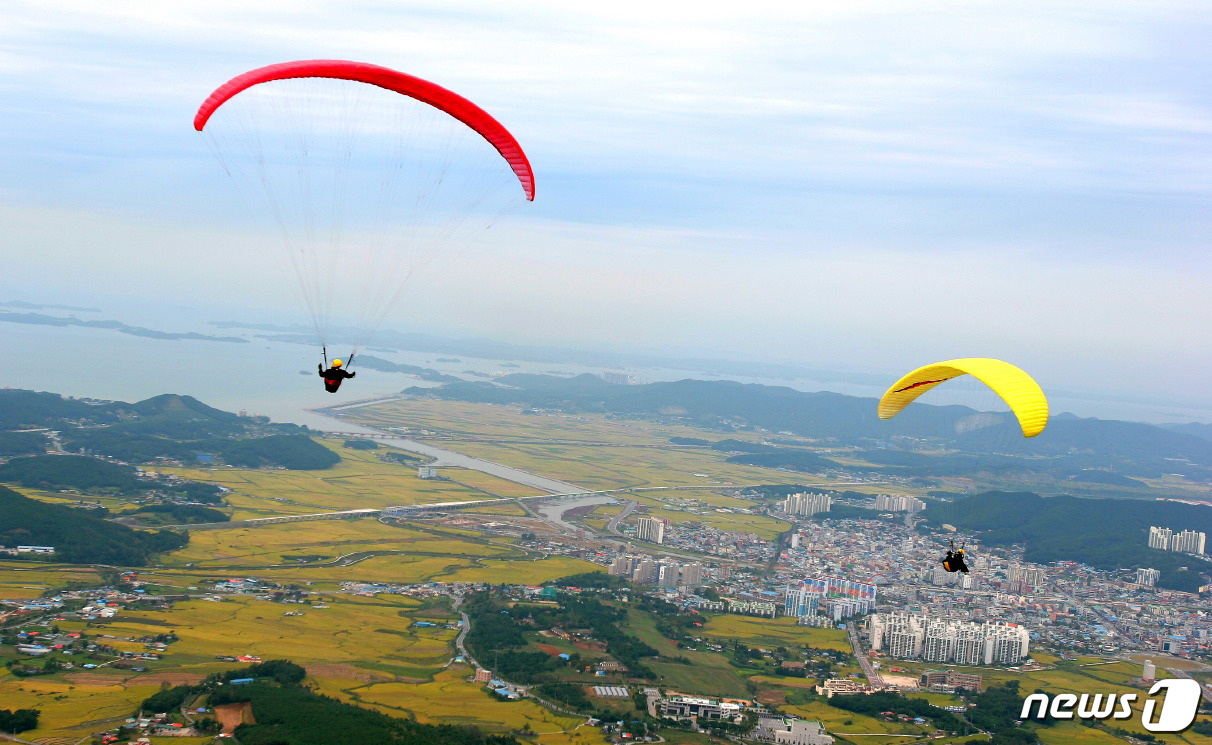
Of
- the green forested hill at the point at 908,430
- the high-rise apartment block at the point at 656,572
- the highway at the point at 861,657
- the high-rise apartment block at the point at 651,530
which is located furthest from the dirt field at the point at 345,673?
the green forested hill at the point at 908,430

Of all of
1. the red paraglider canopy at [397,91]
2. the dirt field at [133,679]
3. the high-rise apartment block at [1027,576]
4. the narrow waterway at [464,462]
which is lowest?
the dirt field at [133,679]

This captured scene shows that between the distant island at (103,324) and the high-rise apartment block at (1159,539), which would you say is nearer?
the high-rise apartment block at (1159,539)

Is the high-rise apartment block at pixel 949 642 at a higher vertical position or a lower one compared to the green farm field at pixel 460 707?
higher

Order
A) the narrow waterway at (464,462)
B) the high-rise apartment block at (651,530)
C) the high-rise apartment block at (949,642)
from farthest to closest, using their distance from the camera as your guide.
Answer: the narrow waterway at (464,462)
the high-rise apartment block at (651,530)
the high-rise apartment block at (949,642)

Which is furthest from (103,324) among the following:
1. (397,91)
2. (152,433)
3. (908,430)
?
(397,91)

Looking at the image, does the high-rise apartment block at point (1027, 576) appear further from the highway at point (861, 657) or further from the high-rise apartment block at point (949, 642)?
the highway at point (861, 657)

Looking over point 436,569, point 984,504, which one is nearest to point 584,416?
point 984,504
